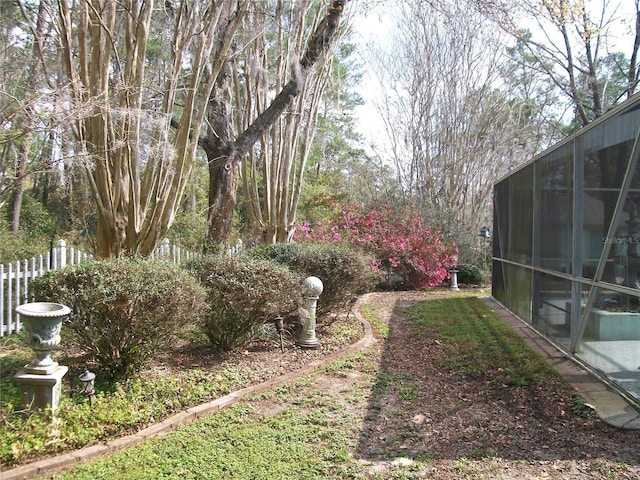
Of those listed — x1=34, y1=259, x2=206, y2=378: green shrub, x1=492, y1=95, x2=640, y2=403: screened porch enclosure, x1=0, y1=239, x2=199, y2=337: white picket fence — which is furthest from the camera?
x1=0, y1=239, x2=199, y2=337: white picket fence

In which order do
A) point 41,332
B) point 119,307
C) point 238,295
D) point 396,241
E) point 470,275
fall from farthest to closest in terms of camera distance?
1. point 470,275
2. point 396,241
3. point 238,295
4. point 119,307
5. point 41,332

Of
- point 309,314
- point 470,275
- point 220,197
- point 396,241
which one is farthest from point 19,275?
point 470,275

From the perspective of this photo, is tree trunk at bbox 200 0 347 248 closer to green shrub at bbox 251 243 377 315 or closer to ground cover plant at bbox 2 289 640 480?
green shrub at bbox 251 243 377 315

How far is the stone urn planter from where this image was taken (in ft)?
10.8

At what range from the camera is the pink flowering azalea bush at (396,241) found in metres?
12.7

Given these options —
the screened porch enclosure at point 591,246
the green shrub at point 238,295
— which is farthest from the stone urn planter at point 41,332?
the screened porch enclosure at point 591,246

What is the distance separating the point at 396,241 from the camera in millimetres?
12836

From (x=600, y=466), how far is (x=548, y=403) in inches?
49.3

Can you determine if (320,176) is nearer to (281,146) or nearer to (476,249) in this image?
(476,249)

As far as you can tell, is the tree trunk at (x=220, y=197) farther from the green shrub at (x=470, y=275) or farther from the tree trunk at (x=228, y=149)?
the green shrub at (x=470, y=275)

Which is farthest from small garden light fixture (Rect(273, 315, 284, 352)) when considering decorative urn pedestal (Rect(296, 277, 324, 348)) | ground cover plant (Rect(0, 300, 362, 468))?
decorative urn pedestal (Rect(296, 277, 324, 348))

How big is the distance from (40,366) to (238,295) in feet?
6.41

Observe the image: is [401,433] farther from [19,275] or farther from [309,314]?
[19,275]

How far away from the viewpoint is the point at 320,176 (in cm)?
2256
